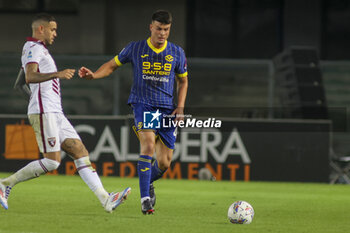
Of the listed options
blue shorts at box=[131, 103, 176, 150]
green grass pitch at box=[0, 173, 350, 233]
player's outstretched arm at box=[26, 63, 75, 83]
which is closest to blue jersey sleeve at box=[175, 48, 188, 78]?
blue shorts at box=[131, 103, 176, 150]

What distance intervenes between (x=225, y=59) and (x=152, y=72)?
29.2 feet

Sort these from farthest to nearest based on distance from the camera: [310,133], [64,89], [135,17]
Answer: [135,17] → [64,89] → [310,133]

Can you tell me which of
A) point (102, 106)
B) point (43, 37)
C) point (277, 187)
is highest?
point (43, 37)

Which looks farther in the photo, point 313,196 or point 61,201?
point 313,196

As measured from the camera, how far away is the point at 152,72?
28.4 feet

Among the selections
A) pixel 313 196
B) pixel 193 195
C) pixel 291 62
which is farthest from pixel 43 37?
pixel 291 62

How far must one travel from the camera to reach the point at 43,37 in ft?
27.7

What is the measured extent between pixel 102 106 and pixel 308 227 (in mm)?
8991

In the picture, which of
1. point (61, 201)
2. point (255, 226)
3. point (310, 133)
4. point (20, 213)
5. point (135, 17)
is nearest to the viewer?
point (255, 226)

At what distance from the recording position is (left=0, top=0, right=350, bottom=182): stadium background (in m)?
15.0

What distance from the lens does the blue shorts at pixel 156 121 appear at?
8500 mm

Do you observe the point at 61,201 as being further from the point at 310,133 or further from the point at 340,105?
the point at 340,105

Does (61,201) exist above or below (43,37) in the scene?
below

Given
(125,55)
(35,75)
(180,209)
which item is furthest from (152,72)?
(180,209)
